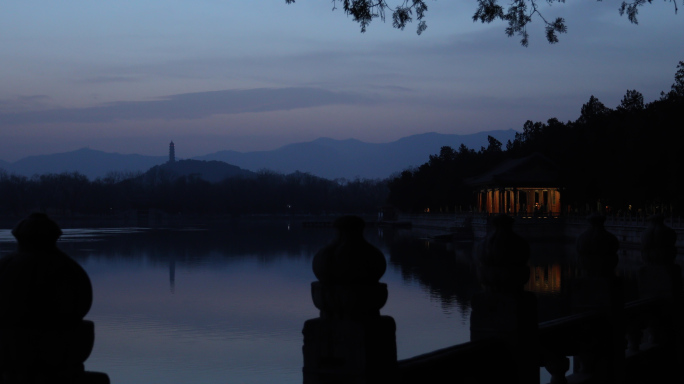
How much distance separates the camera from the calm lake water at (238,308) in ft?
58.5

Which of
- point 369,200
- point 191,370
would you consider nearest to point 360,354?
point 191,370

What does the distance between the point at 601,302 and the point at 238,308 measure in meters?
20.0

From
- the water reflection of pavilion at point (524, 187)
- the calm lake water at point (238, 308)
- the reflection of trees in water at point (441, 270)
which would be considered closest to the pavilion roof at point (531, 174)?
the water reflection of pavilion at point (524, 187)

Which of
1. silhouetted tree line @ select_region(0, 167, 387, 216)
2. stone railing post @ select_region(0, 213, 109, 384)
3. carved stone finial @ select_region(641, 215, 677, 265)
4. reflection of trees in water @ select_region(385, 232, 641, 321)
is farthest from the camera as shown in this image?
silhouetted tree line @ select_region(0, 167, 387, 216)

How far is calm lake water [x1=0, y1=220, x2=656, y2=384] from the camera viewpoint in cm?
1783

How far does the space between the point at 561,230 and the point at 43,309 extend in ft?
191

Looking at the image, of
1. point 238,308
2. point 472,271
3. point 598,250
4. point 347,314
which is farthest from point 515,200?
point 347,314

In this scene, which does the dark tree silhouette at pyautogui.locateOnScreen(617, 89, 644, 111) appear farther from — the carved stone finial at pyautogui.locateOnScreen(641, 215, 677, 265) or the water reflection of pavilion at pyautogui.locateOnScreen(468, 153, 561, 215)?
the carved stone finial at pyautogui.locateOnScreen(641, 215, 677, 265)

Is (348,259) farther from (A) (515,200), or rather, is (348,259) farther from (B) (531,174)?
(A) (515,200)

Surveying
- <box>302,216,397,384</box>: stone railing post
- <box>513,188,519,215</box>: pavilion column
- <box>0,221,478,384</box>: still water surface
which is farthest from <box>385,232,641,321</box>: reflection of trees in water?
<box>302,216,397,384</box>: stone railing post

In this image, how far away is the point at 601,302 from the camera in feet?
24.0

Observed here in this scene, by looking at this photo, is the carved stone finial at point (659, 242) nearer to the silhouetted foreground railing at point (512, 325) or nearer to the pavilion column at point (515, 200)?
the silhouetted foreground railing at point (512, 325)

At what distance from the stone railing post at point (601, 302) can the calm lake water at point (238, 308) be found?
32.6 ft

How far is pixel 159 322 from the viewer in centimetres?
2370
